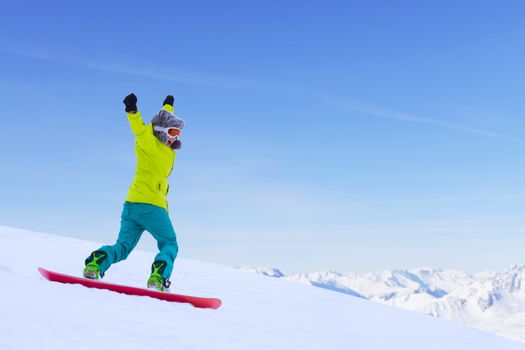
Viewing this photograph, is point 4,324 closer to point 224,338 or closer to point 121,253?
point 224,338

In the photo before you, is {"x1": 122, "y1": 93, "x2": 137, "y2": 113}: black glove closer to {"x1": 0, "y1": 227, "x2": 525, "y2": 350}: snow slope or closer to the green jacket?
the green jacket

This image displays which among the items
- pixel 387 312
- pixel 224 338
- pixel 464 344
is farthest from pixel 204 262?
pixel 224 338

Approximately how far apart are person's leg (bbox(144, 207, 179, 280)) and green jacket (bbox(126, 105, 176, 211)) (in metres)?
0.12

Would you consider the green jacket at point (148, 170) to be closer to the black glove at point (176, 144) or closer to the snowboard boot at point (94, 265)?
the black glove at point (176, 144)

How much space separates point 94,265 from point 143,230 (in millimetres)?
814

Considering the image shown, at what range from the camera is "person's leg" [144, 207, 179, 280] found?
6.78 m

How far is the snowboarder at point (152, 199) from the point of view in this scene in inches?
263

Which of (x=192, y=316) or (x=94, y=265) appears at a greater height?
(x=94, y=265)

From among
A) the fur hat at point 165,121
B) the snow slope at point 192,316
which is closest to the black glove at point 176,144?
the fur hat at point 165,121

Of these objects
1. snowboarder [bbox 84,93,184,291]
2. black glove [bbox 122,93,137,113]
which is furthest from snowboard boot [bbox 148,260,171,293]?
black glove [bbox 122,93,137,113]

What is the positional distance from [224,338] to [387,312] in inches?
177

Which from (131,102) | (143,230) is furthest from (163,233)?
(131,102)

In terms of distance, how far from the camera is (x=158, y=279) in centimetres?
659

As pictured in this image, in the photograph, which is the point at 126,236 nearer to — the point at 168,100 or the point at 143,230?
the point at 143,230
